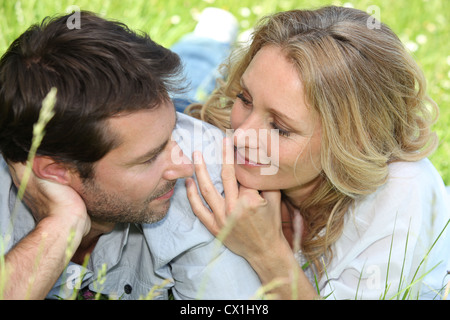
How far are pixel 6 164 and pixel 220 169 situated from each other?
3.46 ft

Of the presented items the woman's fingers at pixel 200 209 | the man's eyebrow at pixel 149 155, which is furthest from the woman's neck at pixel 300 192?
the man's eyebrow at pixel 149 155

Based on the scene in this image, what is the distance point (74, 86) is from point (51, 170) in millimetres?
422

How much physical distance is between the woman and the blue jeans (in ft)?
5.16

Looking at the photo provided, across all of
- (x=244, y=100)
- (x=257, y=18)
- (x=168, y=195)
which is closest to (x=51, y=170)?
(x=168, y=195)

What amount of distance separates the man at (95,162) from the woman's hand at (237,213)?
7 centimetres

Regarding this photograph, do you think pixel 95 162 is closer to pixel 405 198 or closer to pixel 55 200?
A: pixel 55 200

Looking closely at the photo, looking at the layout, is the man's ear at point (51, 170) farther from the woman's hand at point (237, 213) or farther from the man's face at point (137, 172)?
the woman's hand at point (237, 213)

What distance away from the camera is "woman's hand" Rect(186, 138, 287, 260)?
9.09 ft

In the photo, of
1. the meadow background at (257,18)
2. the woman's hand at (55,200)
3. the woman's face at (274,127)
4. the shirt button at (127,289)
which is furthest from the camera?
the meadow background at (257,18)

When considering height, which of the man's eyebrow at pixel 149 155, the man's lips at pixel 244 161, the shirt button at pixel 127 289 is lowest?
the shirt button at pixel 127 289

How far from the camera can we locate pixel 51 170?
252 cm

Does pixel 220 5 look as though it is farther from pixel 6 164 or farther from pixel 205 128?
pixel 6 164

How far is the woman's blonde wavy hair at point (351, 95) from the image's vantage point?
260cm

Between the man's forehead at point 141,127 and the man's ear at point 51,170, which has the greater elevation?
the man's forehead at point 141,127
